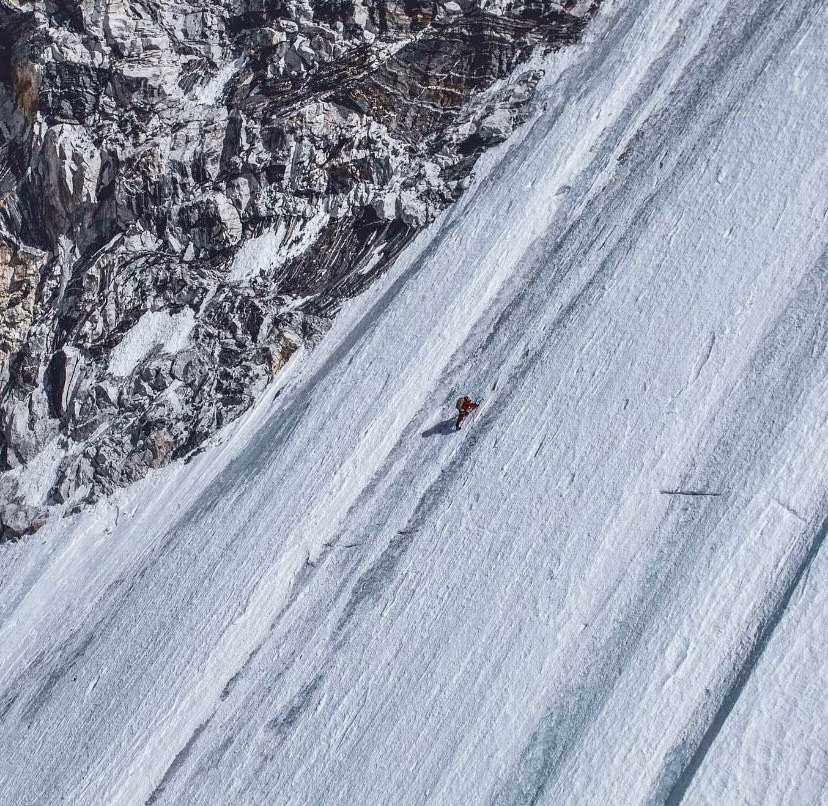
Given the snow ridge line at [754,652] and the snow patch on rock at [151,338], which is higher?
the snow ridge line at [754,652]

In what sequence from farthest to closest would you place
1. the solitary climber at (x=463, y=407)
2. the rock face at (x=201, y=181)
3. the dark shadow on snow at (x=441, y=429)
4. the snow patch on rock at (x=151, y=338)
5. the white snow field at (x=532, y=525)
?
the snow patch on rock at (x=151, y=338), the rock face at (x=201, y=181), the dark shadow on snow at (x=441, y=429), the solitary climber at (x=463, y=407), the white snow field at (x=532, y=525)

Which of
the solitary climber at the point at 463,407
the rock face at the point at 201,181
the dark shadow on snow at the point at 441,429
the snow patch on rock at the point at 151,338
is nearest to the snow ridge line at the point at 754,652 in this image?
the solitary climber at the point at 463,407

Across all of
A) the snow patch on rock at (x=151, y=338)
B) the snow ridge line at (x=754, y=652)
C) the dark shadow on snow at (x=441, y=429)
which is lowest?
the snow patch on rock at (x=151, y=338)

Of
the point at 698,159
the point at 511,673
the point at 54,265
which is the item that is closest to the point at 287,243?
the point at 54,265

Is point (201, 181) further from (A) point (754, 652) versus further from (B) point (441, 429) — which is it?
(A) point (754, 652)

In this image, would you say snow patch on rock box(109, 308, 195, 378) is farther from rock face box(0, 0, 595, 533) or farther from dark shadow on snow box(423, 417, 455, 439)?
dark shadow on snow box(423, 417, 455, 439)

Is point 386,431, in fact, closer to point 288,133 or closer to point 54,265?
point 288,133

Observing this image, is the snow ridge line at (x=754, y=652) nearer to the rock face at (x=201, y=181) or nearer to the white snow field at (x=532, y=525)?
the white snow field at (x=532, y=525)

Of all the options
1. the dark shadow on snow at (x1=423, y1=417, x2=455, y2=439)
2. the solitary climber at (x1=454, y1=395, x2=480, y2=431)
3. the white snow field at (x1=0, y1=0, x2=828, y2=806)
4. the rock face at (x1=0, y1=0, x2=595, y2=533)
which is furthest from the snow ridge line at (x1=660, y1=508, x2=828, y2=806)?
the rock face at (x1=0, y1=0, x2=595, y2=533)
